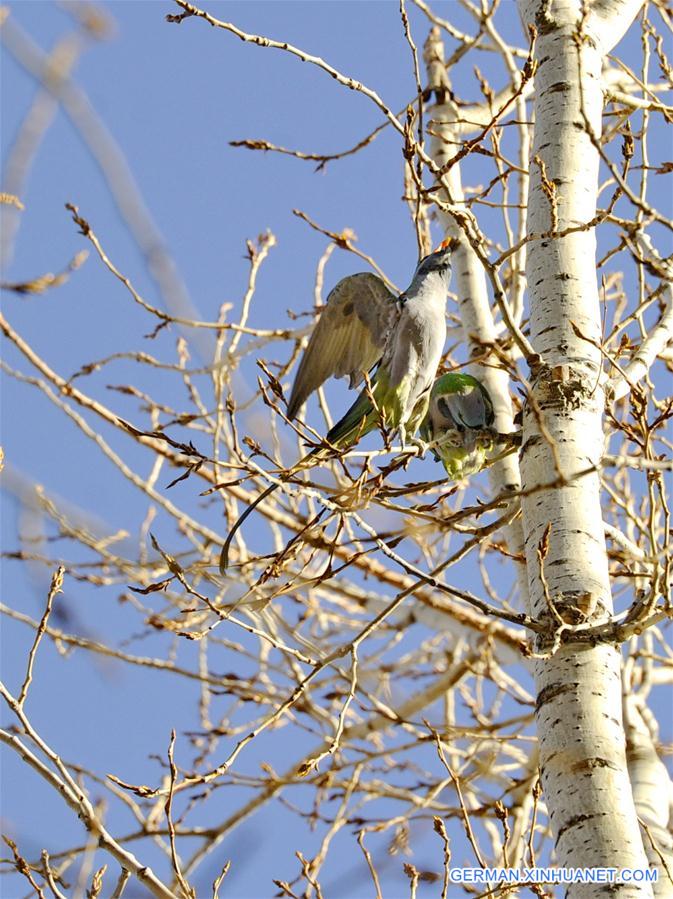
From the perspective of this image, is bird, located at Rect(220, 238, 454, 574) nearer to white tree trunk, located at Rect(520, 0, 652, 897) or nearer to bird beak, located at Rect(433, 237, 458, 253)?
bird beak, located at Rect(433, 237, 458, 253)

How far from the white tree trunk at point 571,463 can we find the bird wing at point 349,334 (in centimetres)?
79

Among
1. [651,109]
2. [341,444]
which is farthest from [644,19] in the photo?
[341,444]

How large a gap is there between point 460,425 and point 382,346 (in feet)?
1.60

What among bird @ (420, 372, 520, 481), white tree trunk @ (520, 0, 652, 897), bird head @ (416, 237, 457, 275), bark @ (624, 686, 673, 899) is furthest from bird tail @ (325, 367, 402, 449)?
bark @ (624, 686, 673, 899)

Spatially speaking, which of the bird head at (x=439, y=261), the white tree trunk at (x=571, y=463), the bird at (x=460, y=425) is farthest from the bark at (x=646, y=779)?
the bird head at (x=439, y=261)

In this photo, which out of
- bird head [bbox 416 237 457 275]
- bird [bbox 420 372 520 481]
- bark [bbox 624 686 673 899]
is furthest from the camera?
bird head [bbox 416 237 457 275]

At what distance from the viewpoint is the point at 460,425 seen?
3.63 metres

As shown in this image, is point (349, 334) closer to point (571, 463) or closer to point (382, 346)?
point (382, 346)

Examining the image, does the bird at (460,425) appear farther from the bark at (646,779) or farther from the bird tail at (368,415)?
the bark at (646,779)

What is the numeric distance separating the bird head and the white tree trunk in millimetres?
668

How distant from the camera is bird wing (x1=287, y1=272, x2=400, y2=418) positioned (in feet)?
13.0

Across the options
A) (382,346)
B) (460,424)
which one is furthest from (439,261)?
(460,424)

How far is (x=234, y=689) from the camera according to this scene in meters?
4.92

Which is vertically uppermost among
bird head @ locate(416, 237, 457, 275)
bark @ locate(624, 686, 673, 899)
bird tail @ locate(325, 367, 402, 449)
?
bird head @ locate(416, 237, 457, 275)
